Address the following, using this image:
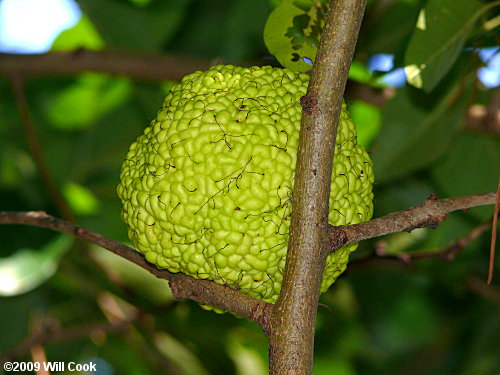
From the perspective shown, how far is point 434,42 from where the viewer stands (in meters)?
1.45

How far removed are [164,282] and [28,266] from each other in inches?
19.0

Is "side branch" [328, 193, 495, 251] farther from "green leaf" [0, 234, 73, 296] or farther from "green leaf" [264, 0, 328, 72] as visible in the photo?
"green leaf" [0, 234, 73, 296]

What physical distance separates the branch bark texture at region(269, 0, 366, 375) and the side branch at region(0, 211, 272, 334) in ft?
0.15

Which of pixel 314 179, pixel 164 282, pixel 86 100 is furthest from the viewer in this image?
pixel 86 100

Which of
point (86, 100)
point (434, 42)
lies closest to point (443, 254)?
point (434, 42)

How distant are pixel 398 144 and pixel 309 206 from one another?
3.40 ft

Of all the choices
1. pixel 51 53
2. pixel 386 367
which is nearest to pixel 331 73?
pixel 51 53

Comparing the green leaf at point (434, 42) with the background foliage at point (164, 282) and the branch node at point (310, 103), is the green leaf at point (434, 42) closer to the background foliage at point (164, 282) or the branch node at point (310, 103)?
the background foliage at point (164, 282)

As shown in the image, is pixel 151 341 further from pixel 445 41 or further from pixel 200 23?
pixel 445 41

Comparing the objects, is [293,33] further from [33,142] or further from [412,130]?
[33,142]

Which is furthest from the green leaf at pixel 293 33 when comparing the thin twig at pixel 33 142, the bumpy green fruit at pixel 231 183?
the thin twig at pixel 33 142

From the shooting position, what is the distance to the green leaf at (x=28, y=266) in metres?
1.99

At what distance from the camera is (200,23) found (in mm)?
2732

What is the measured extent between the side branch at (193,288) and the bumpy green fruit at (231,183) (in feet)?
0.07
